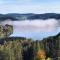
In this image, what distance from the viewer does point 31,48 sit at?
4609 millimetres

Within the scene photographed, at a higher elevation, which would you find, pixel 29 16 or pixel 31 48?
pixel 29 16

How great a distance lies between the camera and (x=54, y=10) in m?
4.58

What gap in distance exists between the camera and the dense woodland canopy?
15.1 feet

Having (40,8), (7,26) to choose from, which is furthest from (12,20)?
(40,8)

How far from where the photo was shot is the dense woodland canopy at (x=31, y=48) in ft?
15.1

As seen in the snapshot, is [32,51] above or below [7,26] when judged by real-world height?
below

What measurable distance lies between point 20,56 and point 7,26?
1.33ft

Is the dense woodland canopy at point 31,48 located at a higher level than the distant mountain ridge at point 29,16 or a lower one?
lower

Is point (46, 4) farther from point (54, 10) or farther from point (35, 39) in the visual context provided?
point (35, 39)

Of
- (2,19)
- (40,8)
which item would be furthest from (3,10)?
(40,8)

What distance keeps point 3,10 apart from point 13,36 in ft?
1.14

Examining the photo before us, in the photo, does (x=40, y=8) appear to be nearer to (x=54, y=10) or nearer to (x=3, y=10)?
(x=54, y=10)

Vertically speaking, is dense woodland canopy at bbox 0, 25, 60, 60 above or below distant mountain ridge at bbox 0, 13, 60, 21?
below

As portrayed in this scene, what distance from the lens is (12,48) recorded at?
4.60 m
